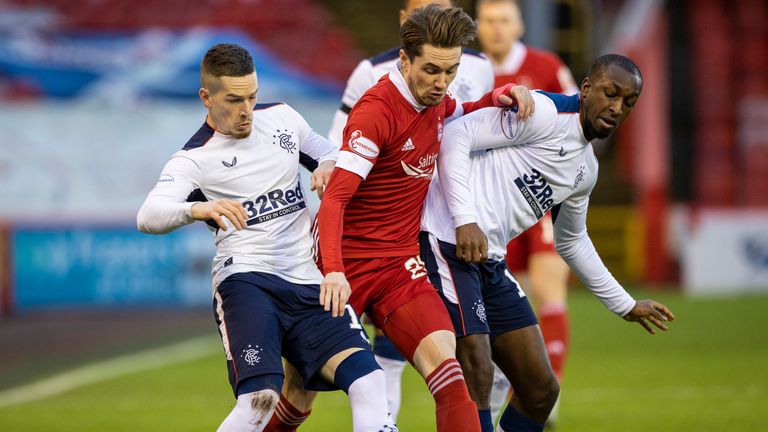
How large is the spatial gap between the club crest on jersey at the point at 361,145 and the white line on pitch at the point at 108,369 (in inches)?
220

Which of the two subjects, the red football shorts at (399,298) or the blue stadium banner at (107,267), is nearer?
the red football shorts at (399,298)

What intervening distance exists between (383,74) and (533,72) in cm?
201

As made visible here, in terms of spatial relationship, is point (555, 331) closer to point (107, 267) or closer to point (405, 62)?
point (405, 62)

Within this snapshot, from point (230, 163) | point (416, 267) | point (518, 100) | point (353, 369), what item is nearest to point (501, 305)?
point (416, 267)

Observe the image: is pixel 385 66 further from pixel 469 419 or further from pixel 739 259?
pixel 739 259

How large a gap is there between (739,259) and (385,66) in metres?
13.0

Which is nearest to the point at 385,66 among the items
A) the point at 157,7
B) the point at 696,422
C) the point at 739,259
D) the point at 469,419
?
the point at 469,419

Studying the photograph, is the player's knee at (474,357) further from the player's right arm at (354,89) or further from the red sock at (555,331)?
the red sock at (555,331)

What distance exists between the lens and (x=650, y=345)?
42.5 ft

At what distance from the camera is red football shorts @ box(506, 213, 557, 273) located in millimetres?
8125

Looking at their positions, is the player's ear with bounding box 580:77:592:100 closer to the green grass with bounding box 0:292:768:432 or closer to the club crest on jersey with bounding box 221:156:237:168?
the club crest on jersey with bounding box 221:156:237:168

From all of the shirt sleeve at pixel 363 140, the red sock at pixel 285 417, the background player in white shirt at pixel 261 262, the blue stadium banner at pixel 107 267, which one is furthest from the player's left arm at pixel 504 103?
the blue stadium banner at pixel 107 267

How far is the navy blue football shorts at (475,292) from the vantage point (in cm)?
571

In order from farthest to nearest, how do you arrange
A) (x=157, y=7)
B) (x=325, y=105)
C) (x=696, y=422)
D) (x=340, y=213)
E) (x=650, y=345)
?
(x=157, y=7), (x=325, y=105), (x=650, y=345), (x=696, y=422), (x=340, y=213)
